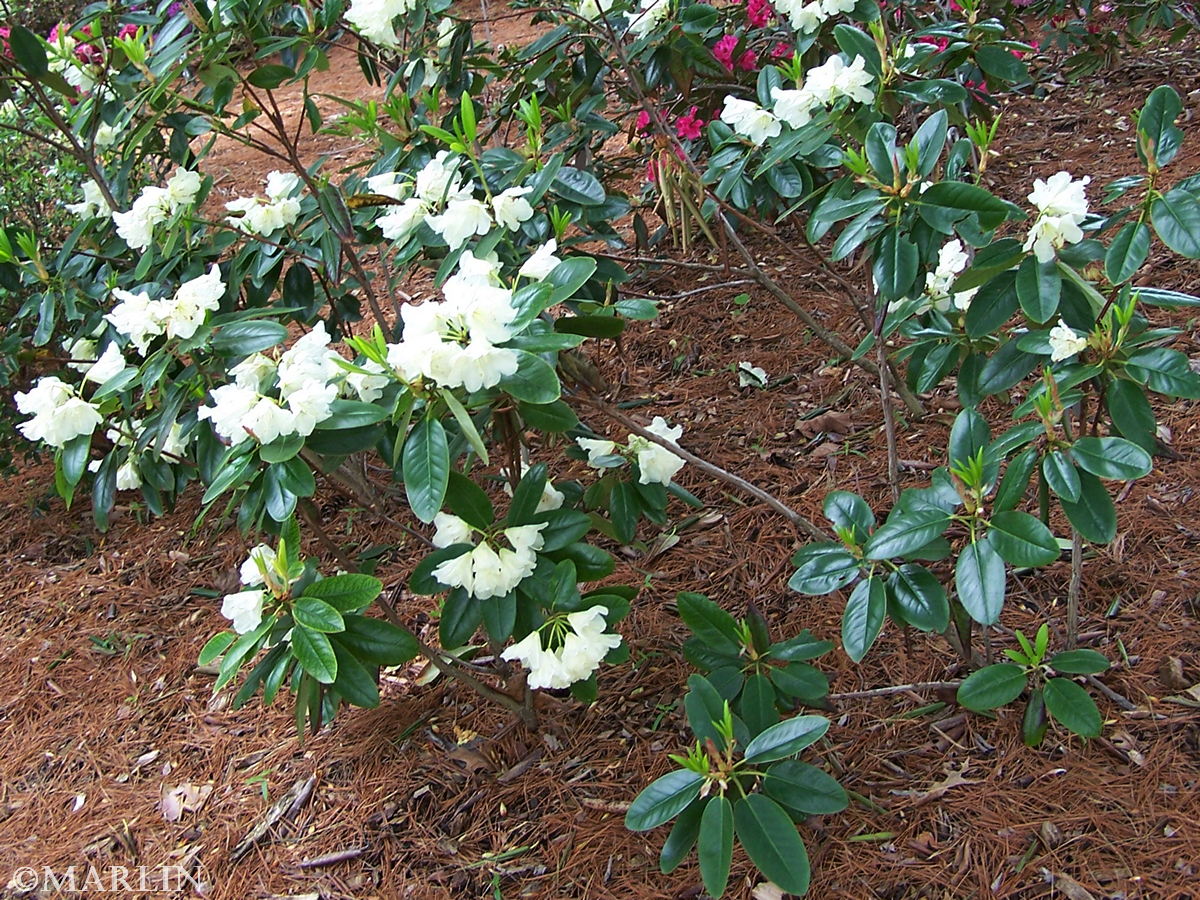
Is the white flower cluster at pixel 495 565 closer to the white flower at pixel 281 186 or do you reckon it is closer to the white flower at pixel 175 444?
the white flower at pixel 175 444

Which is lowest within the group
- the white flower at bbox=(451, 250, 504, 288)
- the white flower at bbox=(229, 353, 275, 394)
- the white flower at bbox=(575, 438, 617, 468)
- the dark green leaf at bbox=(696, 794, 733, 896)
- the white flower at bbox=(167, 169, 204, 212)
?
the dark green leaf at bbox=(696, 794, 733, 896)

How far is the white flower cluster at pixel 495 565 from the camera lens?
141 cm

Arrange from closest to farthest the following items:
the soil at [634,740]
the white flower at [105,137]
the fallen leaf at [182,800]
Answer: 1. the soil at [634,740]
2. the fallen leaf at [182,800]
3. the white flower at [105,137]

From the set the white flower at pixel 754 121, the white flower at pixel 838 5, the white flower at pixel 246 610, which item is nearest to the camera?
the white flower at pixel 246 610

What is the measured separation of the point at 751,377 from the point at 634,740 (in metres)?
1.25

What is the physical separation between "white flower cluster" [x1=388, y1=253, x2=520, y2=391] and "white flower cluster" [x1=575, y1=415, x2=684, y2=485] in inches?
22.2

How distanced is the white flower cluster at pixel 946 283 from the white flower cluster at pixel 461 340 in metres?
0.77

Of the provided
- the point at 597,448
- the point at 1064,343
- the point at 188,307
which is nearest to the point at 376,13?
the point at 188,307

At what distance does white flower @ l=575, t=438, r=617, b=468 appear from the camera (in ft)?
5.73

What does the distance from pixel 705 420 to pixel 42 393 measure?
158cm

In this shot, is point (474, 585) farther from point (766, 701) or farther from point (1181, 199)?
point (1181, 199)

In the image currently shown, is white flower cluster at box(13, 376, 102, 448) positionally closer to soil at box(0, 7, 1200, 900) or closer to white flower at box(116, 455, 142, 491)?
white flower at box(116, 455, 142, 491)

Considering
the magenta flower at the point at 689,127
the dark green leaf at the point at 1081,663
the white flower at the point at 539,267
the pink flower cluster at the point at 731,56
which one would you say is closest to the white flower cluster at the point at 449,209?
the white flower at the point at 539,267

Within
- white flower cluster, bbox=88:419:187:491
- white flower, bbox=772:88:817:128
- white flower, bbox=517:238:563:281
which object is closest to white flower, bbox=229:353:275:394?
white flower, bbox=517:238:563:281
